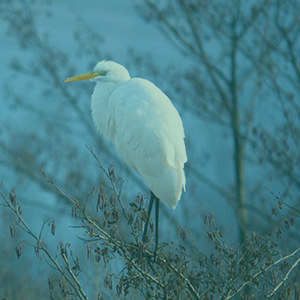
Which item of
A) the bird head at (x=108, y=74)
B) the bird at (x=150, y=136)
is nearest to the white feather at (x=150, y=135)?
the bird at (x=150, y=136)

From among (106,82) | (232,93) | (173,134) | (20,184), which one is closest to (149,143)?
(173,134)

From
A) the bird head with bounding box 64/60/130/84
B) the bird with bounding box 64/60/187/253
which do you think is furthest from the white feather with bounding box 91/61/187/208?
the bird head with bounding box 64/60/130/84

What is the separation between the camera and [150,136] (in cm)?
335

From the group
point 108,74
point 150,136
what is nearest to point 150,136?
point 150,136

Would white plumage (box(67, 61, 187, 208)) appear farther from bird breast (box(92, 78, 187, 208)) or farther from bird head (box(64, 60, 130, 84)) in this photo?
bird head (box(64, 60, 130, 84))

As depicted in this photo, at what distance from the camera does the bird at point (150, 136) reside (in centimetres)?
324

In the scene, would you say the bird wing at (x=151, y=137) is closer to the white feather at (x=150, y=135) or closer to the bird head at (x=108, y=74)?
the white feather at (x=150, y=135)

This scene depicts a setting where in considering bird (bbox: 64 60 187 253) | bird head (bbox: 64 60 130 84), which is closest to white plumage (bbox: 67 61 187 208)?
bird (bbox: 64 60 187 253)

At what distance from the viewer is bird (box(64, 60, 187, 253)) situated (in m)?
3.24

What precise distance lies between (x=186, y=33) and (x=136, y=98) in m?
4.62

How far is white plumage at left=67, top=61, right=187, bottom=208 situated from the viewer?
10.6 ft

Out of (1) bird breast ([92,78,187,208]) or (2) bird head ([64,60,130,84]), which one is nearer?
(1) bird breast ([92,78,187,208])

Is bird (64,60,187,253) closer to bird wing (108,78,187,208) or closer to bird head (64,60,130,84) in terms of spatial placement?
bird wing (108,78,187,208)

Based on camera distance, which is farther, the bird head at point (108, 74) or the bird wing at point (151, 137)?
the bird head at point (108, 74)
